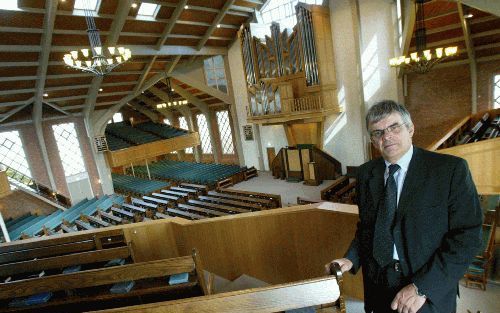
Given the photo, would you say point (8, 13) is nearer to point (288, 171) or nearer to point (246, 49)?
point (246, 49)

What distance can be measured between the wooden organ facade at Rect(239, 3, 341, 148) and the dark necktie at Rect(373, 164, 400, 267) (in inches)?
343

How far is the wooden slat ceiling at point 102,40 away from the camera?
7.21m

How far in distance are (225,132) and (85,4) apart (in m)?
10.9

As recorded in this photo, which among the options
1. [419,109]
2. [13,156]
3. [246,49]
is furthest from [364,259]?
[13,156]

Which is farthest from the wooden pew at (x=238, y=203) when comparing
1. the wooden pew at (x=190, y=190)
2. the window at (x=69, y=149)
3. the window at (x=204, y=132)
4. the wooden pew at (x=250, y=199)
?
the window at (x=204, y=132)

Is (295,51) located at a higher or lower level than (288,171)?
higher

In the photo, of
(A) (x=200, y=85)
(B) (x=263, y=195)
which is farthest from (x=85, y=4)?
(B) (x=263, y=195)

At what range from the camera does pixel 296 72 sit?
32.9 ft

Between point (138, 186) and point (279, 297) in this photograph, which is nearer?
point (279, 297)

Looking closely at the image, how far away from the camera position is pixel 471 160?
15.4 ft

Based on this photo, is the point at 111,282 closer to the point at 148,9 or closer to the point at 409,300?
the point at 409,300

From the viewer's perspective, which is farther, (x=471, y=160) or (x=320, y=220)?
(x=471, y=160)

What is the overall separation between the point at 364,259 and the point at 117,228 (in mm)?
2747

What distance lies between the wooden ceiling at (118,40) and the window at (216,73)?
0.67 metres
